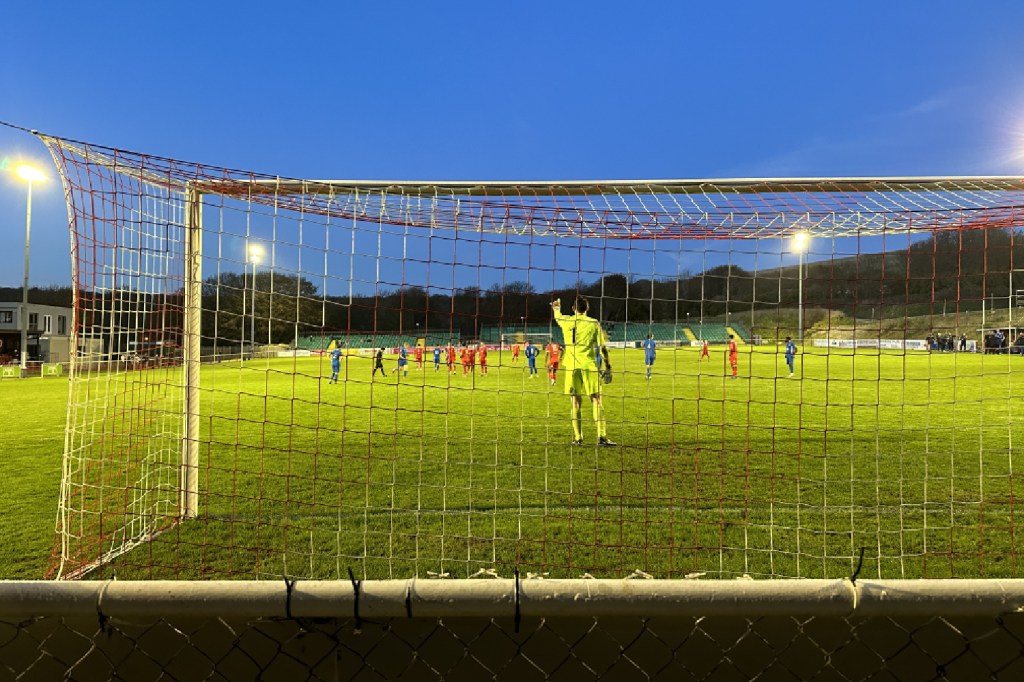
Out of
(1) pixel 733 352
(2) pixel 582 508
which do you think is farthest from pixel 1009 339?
(2) pixel 582 508

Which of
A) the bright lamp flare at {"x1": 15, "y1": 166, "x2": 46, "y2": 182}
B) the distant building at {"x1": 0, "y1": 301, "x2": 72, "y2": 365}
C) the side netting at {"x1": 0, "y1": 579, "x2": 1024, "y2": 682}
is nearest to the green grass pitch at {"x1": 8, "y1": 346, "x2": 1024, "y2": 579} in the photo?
the side netting at {"x1": 0, "y1": 579, "x2": 1024, "y2": 682}

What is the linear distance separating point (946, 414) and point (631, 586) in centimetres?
1366

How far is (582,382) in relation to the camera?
25.6 ft

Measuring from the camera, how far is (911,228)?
4.37m

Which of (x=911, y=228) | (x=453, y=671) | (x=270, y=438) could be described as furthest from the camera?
(x=270, y=438)

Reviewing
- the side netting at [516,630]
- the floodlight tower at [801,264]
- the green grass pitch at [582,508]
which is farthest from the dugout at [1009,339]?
the side netting at [516,630]

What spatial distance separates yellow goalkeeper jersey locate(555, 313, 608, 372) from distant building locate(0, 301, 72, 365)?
130ft

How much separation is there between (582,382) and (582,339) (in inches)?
29.6

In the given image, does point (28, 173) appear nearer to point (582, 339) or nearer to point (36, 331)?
point (582, 339)

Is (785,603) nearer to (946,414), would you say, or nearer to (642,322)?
(642,322)

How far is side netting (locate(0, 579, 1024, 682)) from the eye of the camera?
2.97ft

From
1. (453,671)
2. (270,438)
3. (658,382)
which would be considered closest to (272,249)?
(453,671)

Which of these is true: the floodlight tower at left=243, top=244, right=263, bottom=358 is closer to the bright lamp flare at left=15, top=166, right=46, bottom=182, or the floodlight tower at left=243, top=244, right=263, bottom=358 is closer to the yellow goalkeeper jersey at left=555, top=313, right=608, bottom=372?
the yellow goalkeeper jersey at left=555, top=313, right=608, bottom=372

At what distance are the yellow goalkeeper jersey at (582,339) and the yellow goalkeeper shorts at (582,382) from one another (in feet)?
0.38
